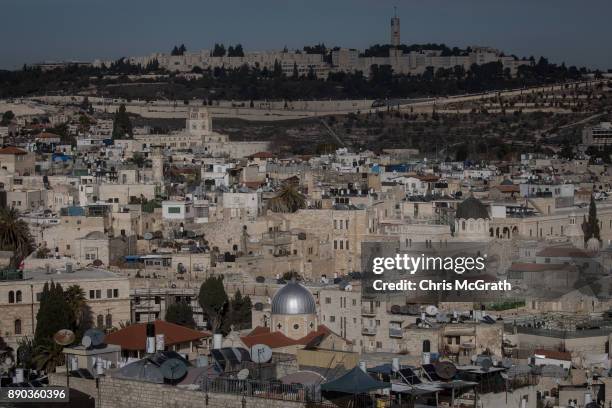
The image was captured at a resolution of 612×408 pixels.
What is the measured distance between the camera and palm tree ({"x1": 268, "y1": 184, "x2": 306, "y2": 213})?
148 feet

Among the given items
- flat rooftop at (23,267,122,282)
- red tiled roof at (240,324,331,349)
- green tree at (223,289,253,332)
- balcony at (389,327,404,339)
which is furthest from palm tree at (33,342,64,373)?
green tree at (223,289,253,332)

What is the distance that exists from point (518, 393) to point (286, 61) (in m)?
152

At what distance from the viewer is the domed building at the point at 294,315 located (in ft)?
83.3

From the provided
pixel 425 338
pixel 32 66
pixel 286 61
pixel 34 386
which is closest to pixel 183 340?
pixel 425 338

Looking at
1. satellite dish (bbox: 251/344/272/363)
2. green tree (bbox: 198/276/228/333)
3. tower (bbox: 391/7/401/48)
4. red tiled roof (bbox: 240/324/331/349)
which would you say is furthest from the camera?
tower (bbox: 391/7/401/48)

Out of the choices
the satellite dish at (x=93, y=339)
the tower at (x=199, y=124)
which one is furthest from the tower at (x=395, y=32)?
the satellite dish at (x=93, y=339)

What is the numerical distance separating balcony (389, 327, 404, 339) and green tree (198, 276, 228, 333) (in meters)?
5.55

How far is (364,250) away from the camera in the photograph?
40.2 meters

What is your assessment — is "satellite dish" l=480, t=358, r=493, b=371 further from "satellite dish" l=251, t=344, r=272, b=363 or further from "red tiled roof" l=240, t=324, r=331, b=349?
"red tiled roof" l=240, t=324, r=331, b=349

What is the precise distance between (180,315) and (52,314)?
4797 mm

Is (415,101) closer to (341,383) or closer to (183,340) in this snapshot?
(183,340)

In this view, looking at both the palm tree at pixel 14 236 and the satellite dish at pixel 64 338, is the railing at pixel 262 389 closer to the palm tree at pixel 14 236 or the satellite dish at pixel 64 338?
the satellite dish at pixel 64 338

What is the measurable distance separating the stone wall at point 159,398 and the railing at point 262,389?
0.09 m

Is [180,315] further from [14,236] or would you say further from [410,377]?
[410,377]
